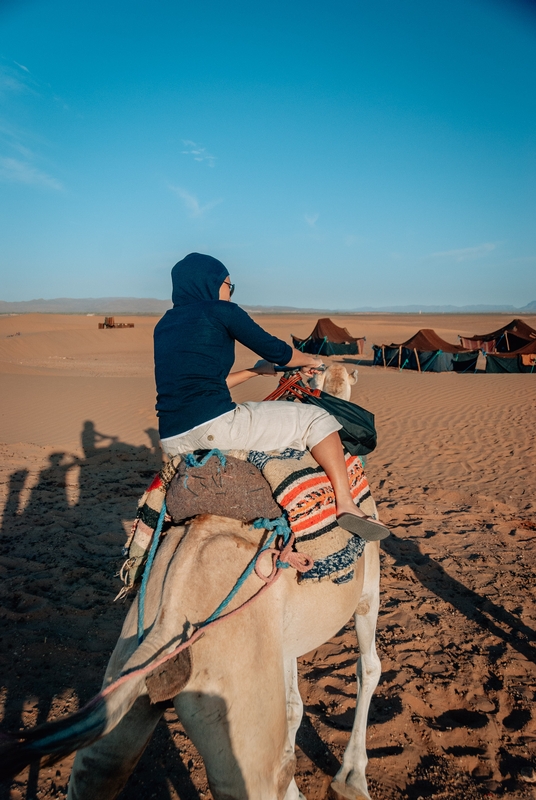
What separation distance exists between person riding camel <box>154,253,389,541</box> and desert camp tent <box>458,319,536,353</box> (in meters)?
29.2

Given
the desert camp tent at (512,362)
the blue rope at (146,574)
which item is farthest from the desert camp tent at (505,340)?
the blue rope at (146,574)

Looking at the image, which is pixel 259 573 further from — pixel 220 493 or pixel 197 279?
pixel 197 279

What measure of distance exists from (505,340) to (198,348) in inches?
1222

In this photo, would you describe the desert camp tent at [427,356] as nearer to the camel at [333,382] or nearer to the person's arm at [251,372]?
the camel at [333,382]

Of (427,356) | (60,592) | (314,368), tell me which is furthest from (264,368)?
(427,356)

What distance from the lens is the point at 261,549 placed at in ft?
6.56

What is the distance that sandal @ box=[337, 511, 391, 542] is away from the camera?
225cm

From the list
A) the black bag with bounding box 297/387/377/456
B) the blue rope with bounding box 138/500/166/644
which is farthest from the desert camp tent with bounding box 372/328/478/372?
the blue rope with bounding box 138/500/166/644

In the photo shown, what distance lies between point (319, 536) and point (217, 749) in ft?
2.91

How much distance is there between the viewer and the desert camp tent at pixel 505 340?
95.4 feet

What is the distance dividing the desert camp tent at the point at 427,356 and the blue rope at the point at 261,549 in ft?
85.3

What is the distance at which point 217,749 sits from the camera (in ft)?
5.25

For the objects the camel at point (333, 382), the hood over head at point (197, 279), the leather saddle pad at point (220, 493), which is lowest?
the leather saddle pad at point (220, 493)

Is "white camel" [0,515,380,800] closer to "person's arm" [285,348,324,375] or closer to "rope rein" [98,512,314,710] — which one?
"rope rein" [98,512,314,710]
